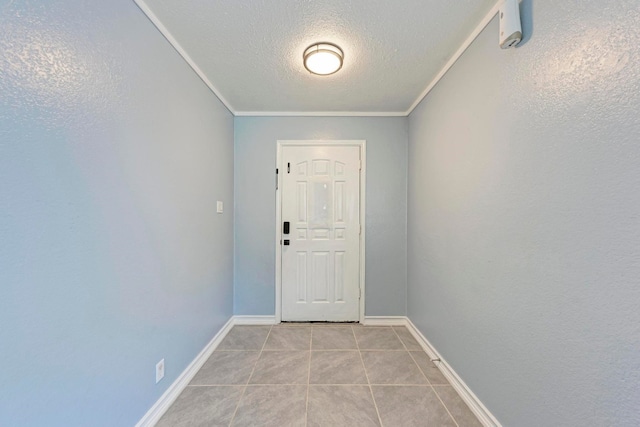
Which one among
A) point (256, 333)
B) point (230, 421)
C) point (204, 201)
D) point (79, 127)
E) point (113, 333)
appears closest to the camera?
point (79, 127)

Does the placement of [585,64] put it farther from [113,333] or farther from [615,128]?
[113,333]

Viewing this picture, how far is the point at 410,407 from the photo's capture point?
5.17ft

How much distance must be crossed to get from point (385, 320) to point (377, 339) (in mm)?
366

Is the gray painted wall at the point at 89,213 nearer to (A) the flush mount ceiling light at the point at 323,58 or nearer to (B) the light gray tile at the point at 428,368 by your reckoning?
(A) the flush mount ceiling light at the point at 323,58

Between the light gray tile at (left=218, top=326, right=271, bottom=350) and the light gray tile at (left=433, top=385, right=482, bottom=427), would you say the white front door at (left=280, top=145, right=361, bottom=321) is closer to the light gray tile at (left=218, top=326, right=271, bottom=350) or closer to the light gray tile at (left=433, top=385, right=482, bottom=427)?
the light gray tile at (left=218, top=326, right=271, bottom=350)

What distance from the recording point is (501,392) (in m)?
1.31

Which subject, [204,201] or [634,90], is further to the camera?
[204,201]

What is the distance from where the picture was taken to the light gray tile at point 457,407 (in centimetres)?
146

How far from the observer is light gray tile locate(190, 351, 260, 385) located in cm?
182

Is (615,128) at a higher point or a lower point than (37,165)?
higher

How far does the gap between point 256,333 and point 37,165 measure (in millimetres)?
2228

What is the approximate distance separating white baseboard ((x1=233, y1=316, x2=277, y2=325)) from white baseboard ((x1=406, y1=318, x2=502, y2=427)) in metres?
1.55

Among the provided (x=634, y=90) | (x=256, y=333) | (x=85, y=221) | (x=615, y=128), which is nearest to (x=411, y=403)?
(x=256, y=333)

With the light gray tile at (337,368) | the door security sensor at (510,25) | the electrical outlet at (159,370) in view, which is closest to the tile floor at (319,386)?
the light gray tile at (337,368)
